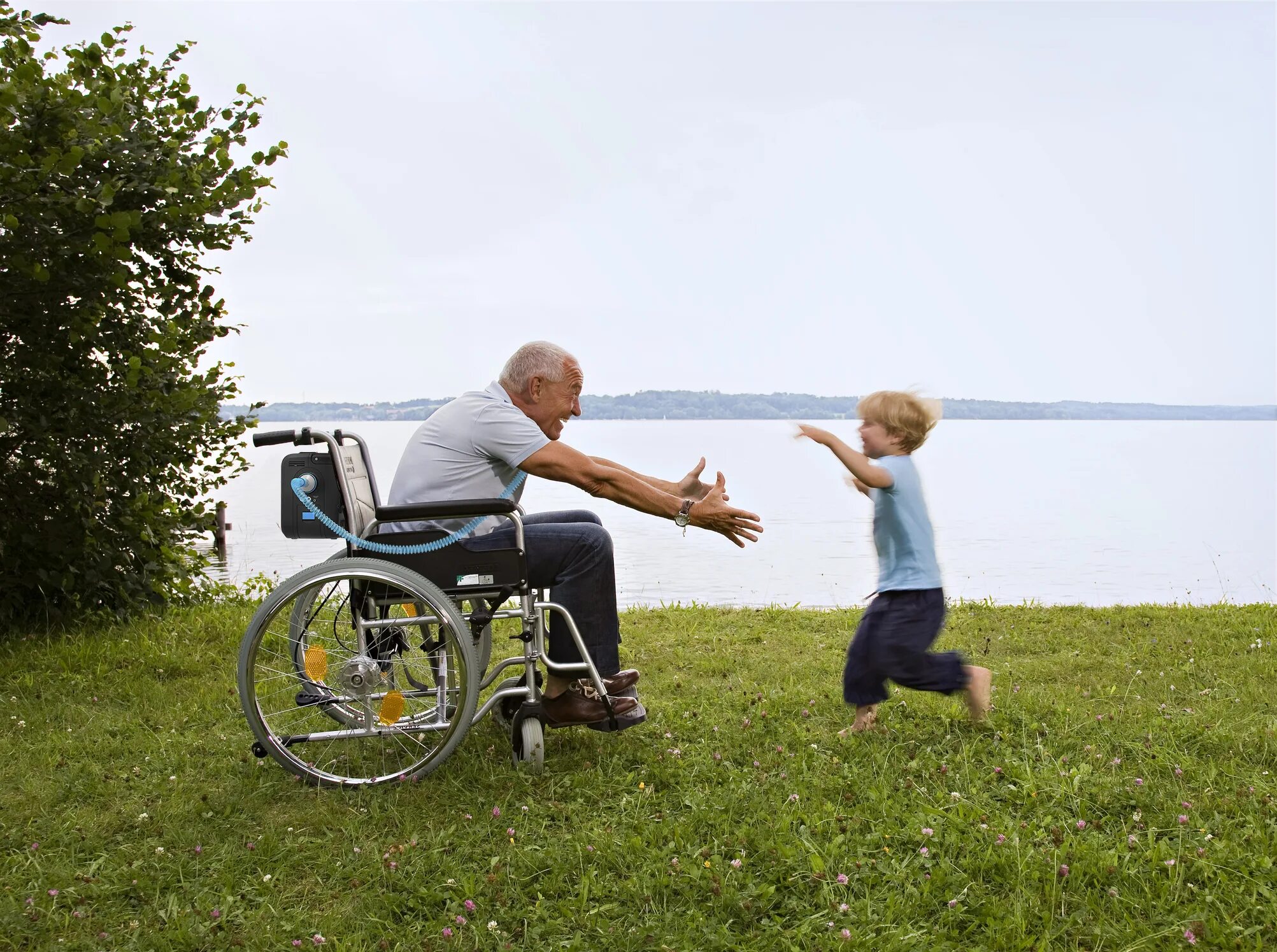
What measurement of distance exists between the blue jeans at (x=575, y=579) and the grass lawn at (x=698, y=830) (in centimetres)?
39

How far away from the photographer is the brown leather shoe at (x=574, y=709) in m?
3.81

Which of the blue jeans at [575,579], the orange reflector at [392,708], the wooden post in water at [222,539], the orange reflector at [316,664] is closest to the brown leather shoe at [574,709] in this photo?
the blue jeans at [575,579]

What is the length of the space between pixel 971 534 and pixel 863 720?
12147mm

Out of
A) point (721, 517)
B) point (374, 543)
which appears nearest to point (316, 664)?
point (374, 543)

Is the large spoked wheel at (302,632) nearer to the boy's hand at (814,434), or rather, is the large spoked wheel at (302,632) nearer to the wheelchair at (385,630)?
the wheelchair at (385,630)

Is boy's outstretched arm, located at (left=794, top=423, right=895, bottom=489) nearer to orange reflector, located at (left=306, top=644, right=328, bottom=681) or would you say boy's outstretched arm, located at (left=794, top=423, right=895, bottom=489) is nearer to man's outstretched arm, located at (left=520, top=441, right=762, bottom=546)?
man's outstretched arm, located at (left=520, top=441, right=762, bottom=546)

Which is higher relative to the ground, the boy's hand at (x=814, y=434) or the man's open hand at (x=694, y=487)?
the boy's hand at (x=814, y=434)

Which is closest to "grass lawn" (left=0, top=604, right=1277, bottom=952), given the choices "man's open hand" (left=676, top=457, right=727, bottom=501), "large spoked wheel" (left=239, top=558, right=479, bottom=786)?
"large spoked wheel" (left=239, top=558, right=479, bottom=786)

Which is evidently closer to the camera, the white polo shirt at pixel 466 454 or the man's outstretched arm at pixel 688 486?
the white polo shirt at pixel 466 454

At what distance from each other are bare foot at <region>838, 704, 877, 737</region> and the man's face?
1452 millimetres

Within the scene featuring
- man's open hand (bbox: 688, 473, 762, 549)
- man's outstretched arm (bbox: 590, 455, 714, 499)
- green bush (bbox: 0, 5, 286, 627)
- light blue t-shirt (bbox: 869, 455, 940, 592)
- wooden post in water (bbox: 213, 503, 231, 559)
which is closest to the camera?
man's open hand (bbox: 688, 473, 762, 549)

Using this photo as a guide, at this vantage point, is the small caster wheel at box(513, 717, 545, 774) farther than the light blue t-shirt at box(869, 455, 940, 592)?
No

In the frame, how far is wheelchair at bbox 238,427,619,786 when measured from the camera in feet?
11.6

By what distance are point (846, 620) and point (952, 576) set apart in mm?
4979
